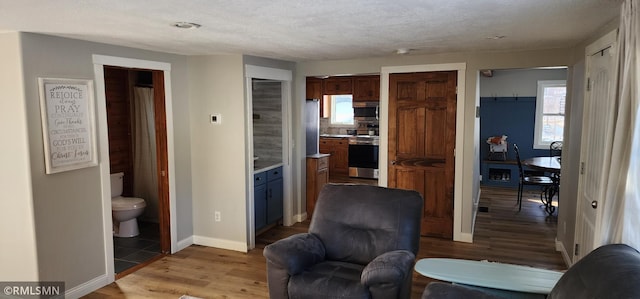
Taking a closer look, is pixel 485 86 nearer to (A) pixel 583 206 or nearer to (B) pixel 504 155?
(B) pixel 504 155

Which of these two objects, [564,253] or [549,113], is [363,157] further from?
[564,253]

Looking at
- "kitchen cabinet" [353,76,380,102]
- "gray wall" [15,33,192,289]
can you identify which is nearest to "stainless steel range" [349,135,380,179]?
"kitchen cabinet" [353,76,380,102]

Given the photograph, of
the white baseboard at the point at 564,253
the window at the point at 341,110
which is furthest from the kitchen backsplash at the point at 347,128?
the white baseboard at the point at 564,253

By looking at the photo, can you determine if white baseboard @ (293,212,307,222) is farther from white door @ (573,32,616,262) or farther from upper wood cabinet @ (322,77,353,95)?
white door @ (573,32,616,262)

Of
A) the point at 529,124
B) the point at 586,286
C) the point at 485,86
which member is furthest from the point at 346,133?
the point at 586,286

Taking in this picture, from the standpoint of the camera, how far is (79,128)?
3.28m

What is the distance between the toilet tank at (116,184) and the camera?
A: 4.89 m

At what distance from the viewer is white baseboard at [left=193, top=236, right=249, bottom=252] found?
446cm

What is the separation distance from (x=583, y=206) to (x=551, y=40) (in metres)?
1.40

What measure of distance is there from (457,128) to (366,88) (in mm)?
3396

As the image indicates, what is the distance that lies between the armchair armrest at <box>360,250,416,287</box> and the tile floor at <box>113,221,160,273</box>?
258cm

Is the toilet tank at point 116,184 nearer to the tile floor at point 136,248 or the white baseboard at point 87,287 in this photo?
the tile floor at point 136,248

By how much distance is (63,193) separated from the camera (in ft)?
10.5

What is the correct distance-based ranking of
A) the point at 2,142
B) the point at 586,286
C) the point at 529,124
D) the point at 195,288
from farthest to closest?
the point at 529,124 < the point at 195,288 < the point at 2,142 < the point at 586,286
